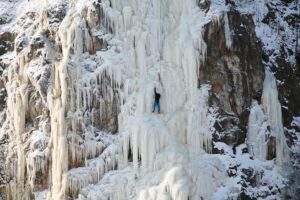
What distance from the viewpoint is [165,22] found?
78.8ft

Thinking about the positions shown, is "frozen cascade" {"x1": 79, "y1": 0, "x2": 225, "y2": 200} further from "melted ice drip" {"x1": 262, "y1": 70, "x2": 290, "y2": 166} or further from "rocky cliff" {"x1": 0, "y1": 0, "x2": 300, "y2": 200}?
"melted ice drip" {"x1": 262, "y1": 70, "x2": 290, "y2": 166}

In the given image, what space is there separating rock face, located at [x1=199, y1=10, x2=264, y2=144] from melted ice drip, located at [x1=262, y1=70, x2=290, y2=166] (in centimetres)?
38

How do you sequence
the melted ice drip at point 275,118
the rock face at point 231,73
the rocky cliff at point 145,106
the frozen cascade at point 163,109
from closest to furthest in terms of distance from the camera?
the frozen cascade at point 163,109, the rocky cliff at point 145,106, the rock face at point 231,73, the melted ice drip at point 275,118

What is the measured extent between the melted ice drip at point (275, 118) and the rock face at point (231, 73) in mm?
383

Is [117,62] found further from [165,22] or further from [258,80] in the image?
[258,80]

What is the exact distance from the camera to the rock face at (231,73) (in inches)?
914

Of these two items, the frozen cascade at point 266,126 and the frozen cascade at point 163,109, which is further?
the frozen cascade at point 266,126

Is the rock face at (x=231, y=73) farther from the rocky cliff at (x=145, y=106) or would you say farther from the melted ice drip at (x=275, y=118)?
the melted ice drip at (x=275, y=118)

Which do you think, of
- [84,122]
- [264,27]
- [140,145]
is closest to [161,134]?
[140,145]

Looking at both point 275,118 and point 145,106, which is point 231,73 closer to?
point 275,118

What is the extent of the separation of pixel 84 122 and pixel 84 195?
272cm

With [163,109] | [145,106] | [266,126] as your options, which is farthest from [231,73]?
[145,106]

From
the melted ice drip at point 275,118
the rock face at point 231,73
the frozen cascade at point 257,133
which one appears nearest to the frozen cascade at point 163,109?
the rock face at point 231,73

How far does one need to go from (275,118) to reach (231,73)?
2.47 metres
